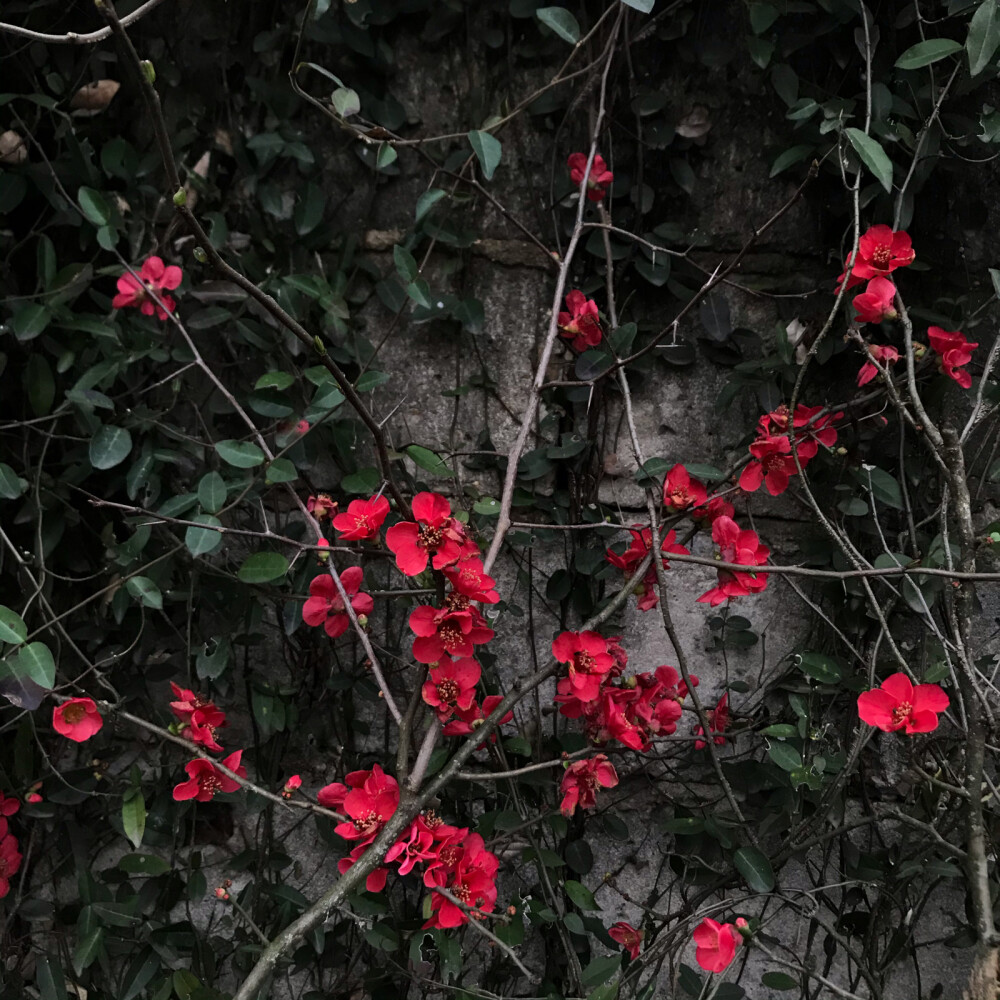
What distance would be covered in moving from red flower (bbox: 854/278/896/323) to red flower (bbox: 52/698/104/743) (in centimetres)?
124

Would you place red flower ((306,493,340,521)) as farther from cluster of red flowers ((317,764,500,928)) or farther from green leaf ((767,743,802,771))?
green leaf ((767,743,802,771))

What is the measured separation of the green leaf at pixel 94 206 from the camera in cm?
146

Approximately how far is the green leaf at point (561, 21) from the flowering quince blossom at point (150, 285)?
28.0 inches

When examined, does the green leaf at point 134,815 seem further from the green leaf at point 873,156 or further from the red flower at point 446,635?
the green leaf at point 873,156

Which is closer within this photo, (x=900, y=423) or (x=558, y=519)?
(x=900, y=423)

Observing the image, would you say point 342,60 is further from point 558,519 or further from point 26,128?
point 558,519

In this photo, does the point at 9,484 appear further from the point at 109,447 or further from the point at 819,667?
the point at 819,667

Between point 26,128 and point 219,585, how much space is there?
85cm

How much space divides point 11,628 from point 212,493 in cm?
35

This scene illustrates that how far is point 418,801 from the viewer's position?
1069 mm

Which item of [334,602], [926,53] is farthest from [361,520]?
[926,53]

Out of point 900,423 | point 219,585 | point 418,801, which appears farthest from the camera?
point 219,585

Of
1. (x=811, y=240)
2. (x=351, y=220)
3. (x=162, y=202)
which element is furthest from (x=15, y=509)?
(x=811, y=240)

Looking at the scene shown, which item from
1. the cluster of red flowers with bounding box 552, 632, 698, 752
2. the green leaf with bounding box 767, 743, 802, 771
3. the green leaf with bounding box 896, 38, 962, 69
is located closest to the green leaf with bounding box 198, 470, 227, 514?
the cluster of red flowers with bounding box 552, 632, 698, 752
